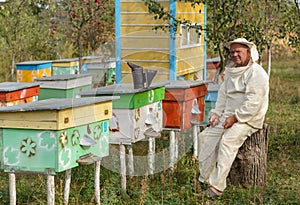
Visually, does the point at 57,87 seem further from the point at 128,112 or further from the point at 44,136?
the point at 44,136

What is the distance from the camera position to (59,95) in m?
9.52

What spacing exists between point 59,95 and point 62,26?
966cm

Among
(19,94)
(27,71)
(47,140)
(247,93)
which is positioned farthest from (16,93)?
(27,71)

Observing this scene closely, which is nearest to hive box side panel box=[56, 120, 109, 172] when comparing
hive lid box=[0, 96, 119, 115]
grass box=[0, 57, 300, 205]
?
hive lid box=[0, 96, 119, 115]

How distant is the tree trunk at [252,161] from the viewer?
6625 mm

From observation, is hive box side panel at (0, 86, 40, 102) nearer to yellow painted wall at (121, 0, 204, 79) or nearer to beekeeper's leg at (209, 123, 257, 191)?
yellow painted wall at (121, 0, 204, 79)

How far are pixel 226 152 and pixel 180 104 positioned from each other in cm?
125

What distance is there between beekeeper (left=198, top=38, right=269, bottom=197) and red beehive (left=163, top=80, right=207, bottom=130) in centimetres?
85

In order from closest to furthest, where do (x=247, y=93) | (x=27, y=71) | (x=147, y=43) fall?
(x=247, y=93) < (x=147, y=43) < (x=27, y=71)

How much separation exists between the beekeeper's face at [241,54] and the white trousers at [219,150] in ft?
2.05

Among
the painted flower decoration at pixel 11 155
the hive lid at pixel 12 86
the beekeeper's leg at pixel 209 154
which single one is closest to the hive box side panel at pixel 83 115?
the painted flower decoration at pixel 11 155

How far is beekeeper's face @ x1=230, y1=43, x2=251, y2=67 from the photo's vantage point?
249 inches

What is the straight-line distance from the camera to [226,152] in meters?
6.27

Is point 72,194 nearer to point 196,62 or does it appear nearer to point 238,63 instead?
point 238,63
